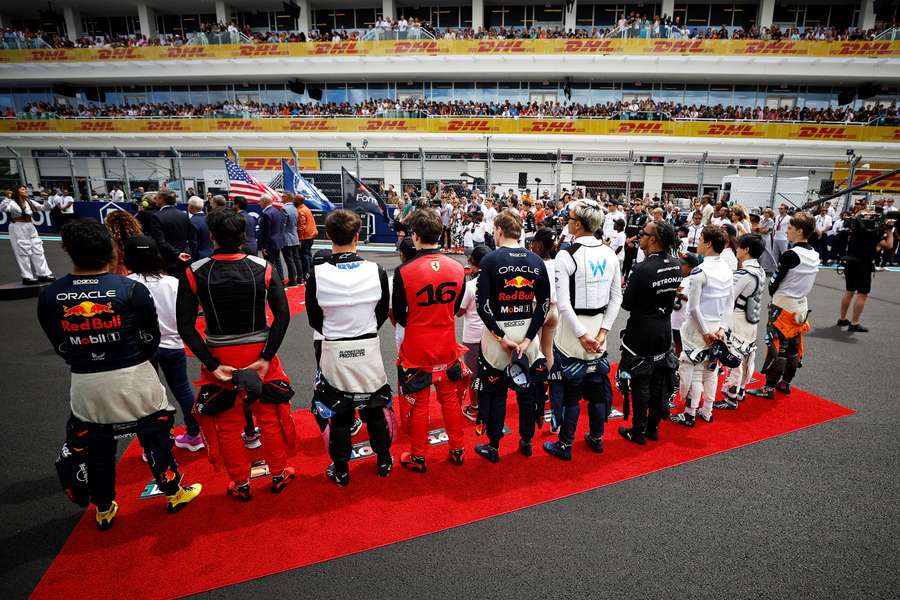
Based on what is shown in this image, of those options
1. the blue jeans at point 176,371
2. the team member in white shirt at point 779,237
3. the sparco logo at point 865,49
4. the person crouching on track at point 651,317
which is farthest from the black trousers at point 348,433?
the sparco logo at point 865,49

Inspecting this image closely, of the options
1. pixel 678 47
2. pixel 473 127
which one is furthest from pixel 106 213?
pixel 678 47

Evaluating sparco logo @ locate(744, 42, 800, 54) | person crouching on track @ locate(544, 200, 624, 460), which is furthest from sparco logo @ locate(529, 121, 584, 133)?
person crouching on track @ locate(544, 200, 624, 460)

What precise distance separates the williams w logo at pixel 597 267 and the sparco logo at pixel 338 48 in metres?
25.7

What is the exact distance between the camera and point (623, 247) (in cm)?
1020

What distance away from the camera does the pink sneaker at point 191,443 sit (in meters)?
3.88

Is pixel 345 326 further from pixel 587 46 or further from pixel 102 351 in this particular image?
pixel 587 46

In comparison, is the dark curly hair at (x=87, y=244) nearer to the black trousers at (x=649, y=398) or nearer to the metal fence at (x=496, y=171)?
the black trousers at (x=649, y=398)

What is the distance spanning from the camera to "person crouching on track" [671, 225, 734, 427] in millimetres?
3955

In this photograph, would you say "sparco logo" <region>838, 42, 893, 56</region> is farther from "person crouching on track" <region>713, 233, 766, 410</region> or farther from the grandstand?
"person crouching on track" <region>713, 233, 766, 410</region>

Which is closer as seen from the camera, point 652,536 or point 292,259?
point 652,536

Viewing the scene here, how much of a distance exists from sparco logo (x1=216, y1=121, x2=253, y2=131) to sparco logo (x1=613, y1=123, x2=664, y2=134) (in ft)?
65.4

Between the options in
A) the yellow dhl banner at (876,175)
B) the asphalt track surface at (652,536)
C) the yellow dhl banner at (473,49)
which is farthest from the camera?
the yellow dhl banner at (473,49)

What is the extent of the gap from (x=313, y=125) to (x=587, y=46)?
15017 millimetres

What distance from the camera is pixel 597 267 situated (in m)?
3.46
